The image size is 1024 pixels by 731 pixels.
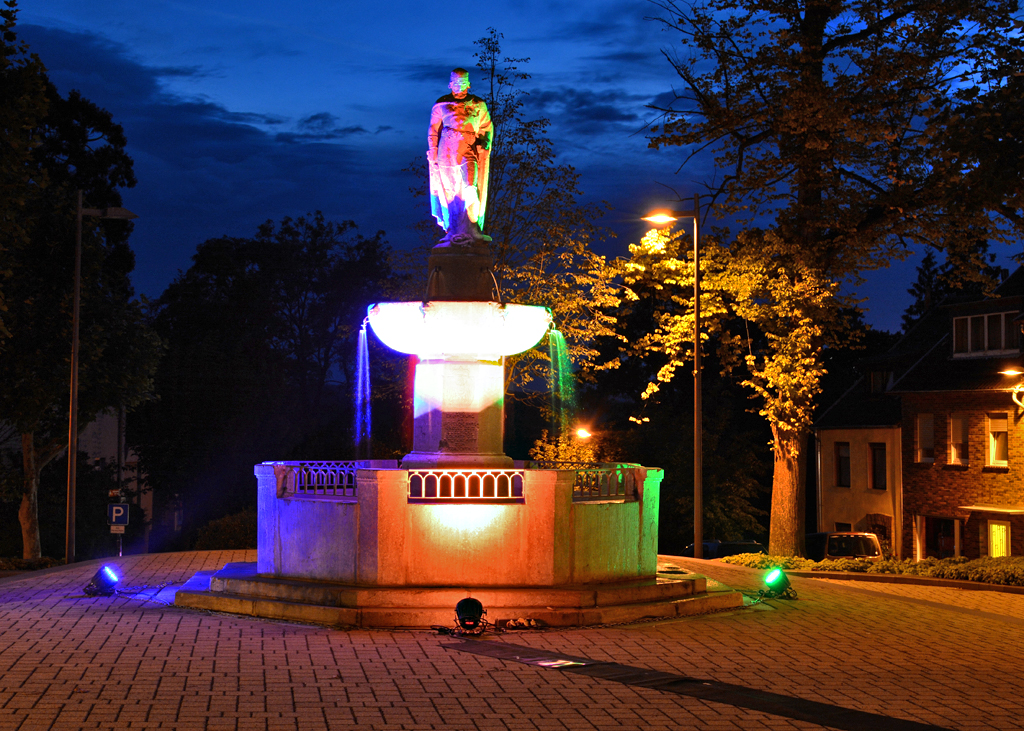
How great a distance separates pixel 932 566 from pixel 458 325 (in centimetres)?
1157

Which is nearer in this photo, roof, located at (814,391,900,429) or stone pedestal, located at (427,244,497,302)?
stone pedestal, located at (427,244,497,302)

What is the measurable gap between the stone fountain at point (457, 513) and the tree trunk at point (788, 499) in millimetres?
9848

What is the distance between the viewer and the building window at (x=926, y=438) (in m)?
36.2

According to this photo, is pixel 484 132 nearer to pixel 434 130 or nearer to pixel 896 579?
pixel 434 130

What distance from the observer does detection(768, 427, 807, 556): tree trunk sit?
76.0 ft

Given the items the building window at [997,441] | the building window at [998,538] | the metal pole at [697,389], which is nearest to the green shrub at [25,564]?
the metal pole at [697,389]

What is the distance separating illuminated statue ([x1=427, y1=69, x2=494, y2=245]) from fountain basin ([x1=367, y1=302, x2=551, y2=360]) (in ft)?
4.22

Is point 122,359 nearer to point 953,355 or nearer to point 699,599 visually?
point 699,599

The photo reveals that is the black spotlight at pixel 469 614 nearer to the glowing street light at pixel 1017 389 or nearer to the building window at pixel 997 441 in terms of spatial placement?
the glowing street light at pixel 1017 389

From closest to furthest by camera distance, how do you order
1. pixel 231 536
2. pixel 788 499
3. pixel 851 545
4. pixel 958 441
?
pixel 788 499, pixel 231 536, pixel 851 545, pixel 958 441

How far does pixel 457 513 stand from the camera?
12.4 meters

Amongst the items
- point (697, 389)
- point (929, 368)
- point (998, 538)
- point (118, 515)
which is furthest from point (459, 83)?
point (929, 368)

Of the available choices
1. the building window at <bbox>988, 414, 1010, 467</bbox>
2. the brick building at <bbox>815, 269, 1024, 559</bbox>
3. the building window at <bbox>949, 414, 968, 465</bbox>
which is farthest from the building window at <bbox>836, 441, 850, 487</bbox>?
the building window at <bbox>988, 414, 1010, 467</bbox>

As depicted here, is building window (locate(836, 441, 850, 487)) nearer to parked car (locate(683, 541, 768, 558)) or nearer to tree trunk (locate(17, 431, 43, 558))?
parked car (locate(683, 541, 768, 558))
